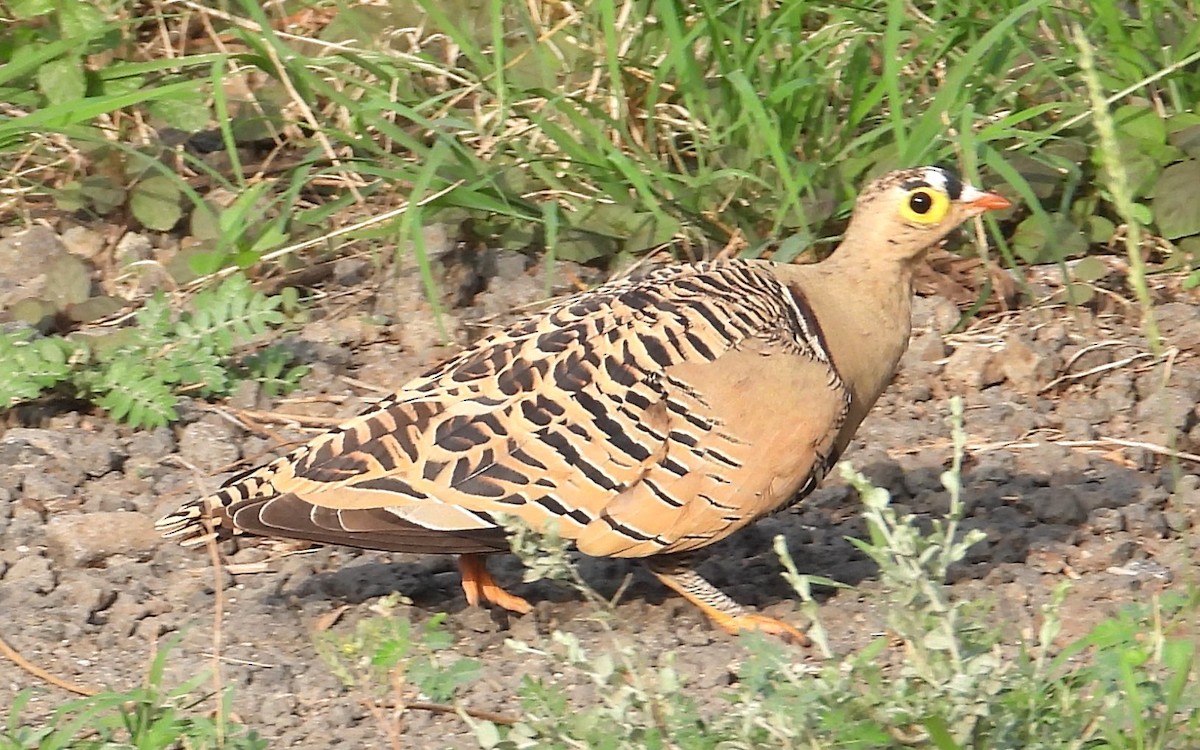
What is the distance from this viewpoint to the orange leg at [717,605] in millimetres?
3461

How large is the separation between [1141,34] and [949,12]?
1.77ft

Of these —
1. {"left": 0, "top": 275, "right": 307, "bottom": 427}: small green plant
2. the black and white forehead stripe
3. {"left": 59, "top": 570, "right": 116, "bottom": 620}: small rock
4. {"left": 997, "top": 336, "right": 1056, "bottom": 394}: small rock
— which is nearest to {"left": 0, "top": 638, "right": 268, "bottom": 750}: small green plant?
{"left": 59, "top": 570, "right": 116, "bottom": 620}: small rock

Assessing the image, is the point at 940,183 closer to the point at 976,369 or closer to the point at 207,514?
the point at 976,369

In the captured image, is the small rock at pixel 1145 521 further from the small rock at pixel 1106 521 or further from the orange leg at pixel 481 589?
the orange leg at pixel 481 589

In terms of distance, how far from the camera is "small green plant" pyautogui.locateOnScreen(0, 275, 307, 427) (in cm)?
414

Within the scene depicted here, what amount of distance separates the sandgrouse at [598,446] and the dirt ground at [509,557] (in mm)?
226

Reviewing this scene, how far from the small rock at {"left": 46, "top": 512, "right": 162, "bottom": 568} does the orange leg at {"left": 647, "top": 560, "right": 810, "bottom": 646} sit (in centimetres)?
110

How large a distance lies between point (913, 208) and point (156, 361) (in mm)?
1834

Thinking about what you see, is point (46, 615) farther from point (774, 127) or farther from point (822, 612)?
point (774, 127)

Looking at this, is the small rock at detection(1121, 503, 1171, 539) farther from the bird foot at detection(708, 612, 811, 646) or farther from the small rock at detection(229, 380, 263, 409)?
the small rock at detection(229, 380, 263, 409)

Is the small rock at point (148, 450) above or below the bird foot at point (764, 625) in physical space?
below

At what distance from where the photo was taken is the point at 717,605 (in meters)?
3.49

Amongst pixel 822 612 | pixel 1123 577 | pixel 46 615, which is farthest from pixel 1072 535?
pixel 46 615

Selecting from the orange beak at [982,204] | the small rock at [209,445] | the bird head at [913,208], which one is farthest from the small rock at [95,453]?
the orange beak at [982,204]
